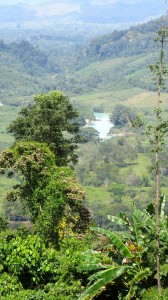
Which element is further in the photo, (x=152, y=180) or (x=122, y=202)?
(x=152, y=180)

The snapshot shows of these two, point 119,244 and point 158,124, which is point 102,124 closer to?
point 119,244

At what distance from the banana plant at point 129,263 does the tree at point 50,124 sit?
948 centimetres

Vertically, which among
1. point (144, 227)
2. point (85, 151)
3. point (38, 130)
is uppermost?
point (38, 130)

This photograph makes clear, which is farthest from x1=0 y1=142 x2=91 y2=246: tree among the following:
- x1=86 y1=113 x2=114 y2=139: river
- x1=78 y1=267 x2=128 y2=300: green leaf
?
x1=86 y1=113 x2=114 y2=139: river

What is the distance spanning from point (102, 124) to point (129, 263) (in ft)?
447

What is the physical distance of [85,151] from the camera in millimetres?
108375

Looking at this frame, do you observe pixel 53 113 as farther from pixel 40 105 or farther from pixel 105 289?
pixel 105 289

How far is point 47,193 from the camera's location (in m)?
18.3

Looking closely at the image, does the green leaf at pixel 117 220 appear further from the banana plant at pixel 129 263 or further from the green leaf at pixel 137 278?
the green leaf at pixel 137 278

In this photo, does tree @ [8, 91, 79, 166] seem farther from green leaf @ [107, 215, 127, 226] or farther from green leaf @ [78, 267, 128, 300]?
green leaf @ [78, 267, 128, 300]

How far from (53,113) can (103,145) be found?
3338 inches

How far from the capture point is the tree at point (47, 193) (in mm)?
17994

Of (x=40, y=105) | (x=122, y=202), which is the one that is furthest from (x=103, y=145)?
(x=40, y=105)

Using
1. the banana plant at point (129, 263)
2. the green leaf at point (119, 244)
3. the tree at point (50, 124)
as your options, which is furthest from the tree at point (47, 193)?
the green leaf at point (119, 244)
